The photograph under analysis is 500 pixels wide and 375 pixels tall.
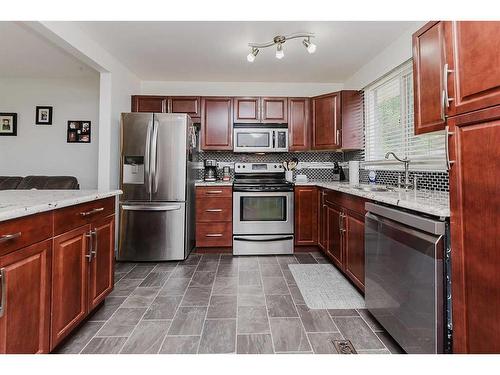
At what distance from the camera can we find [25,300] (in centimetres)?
118

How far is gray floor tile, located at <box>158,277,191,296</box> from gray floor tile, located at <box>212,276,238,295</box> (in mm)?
276

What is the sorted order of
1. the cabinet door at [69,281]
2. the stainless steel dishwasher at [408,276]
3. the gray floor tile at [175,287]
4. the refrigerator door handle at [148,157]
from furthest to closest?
the refrigerator door handle at [148,157] < the gray floor tile at [175,287] < the cabinet door at [69,281] < the stainless steel dishwasher at [408,276]

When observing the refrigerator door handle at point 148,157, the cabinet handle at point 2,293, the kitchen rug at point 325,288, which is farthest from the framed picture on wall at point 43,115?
the kitchen rug at point 325,288

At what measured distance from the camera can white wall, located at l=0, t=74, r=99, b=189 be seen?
3.95 m

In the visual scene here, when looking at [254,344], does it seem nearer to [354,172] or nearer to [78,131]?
[354,172]

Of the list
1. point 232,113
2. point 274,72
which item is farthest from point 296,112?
point 232,113

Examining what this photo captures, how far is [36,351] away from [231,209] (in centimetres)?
238

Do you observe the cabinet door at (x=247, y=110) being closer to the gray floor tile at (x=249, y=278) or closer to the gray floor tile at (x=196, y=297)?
the gray floor tile at (x=249, y=278)

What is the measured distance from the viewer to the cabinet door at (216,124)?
12.4 feet

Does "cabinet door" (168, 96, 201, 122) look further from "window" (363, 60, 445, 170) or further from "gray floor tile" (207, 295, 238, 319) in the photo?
"gray floor tile" (207, 295, 238, 319)

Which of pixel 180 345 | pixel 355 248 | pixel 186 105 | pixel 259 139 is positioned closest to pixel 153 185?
pixel 186 105

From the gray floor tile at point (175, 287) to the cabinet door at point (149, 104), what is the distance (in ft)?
7.61

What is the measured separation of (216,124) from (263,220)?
149 cm

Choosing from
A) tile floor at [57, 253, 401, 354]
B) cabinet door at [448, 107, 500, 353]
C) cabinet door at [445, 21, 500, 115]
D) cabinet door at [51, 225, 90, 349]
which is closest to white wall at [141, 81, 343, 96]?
tile floor at [57, 253, 401, 354]
